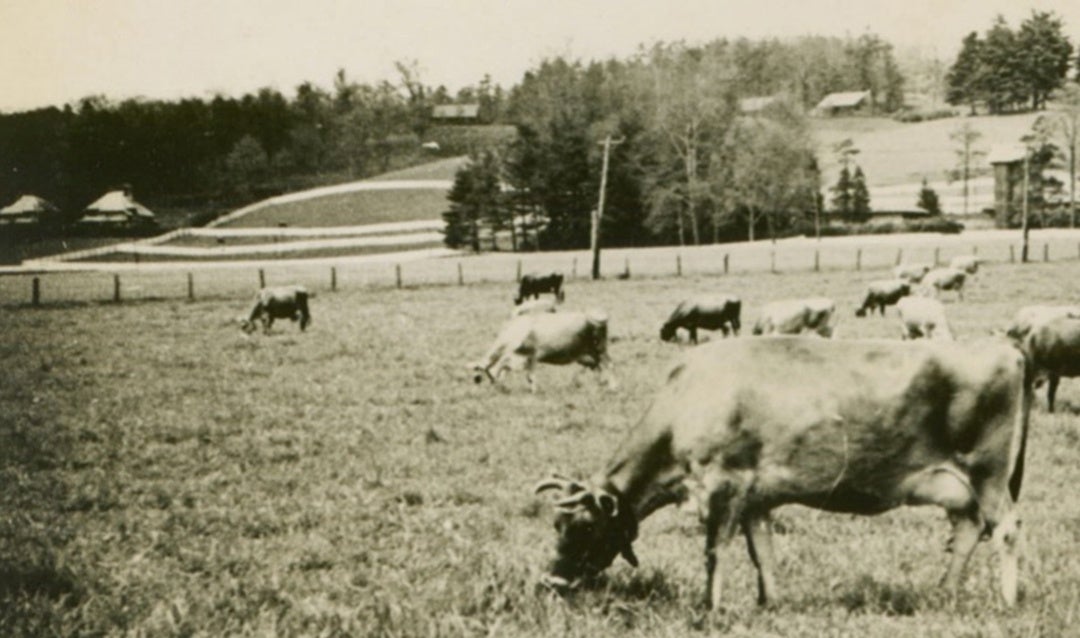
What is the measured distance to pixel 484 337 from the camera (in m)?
25.4

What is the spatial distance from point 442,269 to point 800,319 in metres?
28.9

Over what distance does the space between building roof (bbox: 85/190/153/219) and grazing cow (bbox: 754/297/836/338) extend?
2312 centimetres

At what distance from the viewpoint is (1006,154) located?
58938 mm

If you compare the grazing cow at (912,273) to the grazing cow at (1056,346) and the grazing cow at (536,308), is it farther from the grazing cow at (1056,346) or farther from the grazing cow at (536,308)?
the grazing cow at (1056,346)

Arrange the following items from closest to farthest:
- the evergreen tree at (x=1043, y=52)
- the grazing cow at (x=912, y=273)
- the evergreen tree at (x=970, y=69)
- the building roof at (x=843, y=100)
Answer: the evergreen tree at (x=1043, y=52), the grazing cow at (x=912, y=273), the evergreen tree at (x=970, y=69), the building roof at (x=843, y=100)

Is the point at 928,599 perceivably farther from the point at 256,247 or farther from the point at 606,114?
the point at 606,114

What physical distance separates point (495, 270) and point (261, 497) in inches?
1546

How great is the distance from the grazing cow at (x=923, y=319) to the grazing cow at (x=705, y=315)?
383cm

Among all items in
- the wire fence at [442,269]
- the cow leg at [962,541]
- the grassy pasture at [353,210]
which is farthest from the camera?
the grassy pasture at [353,210]

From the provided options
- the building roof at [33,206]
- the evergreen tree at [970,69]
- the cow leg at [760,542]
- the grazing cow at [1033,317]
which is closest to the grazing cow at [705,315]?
the grazing cow at [1033,317]

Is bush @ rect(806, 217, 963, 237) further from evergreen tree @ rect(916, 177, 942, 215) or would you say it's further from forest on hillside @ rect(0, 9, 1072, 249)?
evergreen tree @ rect(916, 177, 942, 215)

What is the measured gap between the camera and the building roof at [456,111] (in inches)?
4727

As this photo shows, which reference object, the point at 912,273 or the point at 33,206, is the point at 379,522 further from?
the point at 912,273

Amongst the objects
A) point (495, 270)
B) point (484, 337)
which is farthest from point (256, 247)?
point (484, 337)
